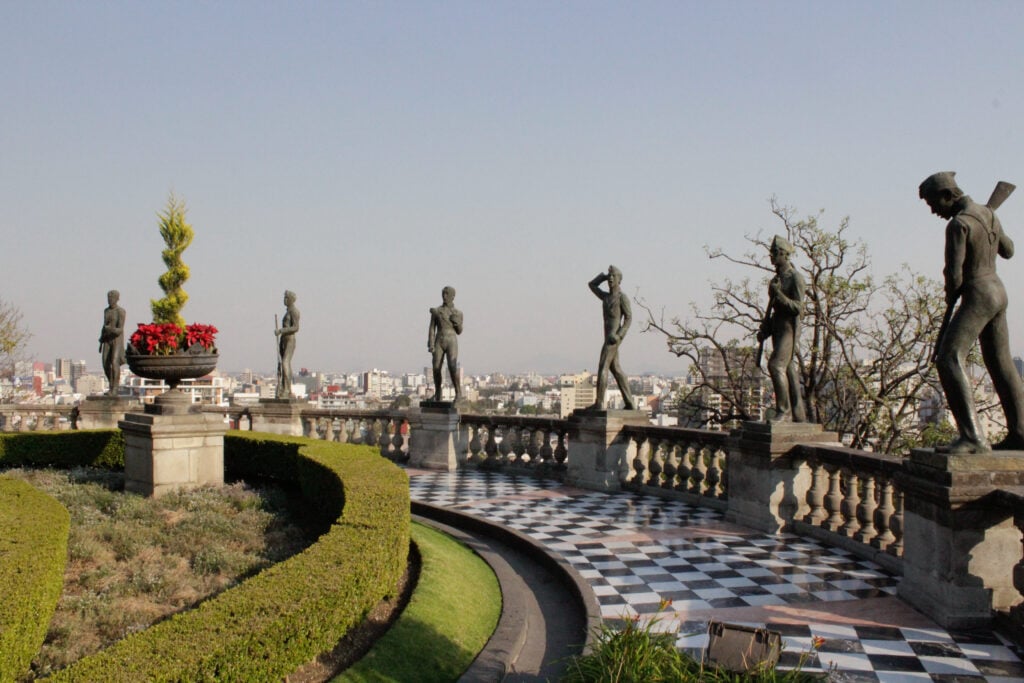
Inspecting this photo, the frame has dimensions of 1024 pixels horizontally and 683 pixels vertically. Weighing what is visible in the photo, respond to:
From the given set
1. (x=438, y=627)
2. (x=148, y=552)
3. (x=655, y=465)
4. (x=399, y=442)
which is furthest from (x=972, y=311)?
(x=399, y=442)

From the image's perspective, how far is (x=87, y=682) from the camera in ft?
9.40

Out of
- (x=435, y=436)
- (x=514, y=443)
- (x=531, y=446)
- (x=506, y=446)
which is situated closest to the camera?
(x=531, y=446)

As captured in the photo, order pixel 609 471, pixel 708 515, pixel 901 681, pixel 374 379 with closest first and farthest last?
1. pixel 901 681
2. pixel 708 515
3. pixel 609 471
4. pixel 374 379

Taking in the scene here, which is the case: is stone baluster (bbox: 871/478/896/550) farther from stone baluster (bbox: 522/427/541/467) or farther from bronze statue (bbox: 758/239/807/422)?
stone baluster (bbox: 522/427/541/467)

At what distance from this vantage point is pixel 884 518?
23.6ft

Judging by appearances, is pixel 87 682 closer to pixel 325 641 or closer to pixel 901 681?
pixel 325 641

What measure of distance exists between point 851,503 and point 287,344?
1292cm

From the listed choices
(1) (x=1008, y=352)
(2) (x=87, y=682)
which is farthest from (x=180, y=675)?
(1) (x=1008, y=352)

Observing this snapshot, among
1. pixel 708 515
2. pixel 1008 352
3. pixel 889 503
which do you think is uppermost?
pixel 1008 352

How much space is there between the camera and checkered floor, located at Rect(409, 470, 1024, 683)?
4703 millimetres

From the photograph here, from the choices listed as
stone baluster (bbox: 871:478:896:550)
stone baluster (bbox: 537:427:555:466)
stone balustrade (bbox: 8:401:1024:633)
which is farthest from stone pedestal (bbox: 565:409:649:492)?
stone baluster (bbox: 871:478:896:550)

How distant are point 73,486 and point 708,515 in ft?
25.6

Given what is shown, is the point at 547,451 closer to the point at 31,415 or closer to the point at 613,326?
the point at 613,326

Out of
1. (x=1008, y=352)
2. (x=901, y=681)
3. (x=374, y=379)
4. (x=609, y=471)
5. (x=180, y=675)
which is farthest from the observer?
(x=374, y=379)
